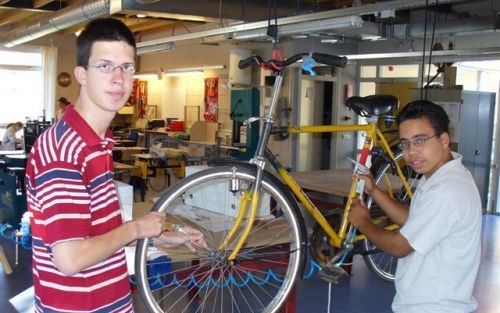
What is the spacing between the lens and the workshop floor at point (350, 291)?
4.11 meters

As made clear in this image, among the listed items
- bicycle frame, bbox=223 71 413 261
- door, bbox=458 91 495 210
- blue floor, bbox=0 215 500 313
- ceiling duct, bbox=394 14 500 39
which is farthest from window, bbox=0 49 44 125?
bicycle frame, bbox=223 71 413 261

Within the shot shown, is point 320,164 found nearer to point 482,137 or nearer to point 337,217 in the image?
point 482,137

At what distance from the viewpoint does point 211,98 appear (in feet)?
36.9

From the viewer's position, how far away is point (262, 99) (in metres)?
9.58

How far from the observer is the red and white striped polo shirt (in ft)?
4.16

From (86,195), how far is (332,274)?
5.92ft

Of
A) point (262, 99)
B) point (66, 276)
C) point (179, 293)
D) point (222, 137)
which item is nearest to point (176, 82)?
point (222, 137)

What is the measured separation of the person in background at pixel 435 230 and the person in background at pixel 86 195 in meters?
1.04

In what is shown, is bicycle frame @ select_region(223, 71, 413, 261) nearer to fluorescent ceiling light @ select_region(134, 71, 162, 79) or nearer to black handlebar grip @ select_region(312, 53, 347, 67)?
black handlebar grip @ select_region(312, 53, 347, 67)

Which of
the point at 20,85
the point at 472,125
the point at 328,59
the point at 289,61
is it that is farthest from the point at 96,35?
the point at 20,85

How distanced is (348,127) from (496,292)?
115 inches

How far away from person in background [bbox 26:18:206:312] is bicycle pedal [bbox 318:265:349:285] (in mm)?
1514

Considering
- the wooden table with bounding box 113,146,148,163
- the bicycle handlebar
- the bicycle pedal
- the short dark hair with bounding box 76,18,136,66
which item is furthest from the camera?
the wooden table with bounding box 113,146,148,163

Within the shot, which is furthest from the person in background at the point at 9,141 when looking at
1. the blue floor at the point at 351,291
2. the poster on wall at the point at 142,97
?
the poster on wall at the point at 142,97
